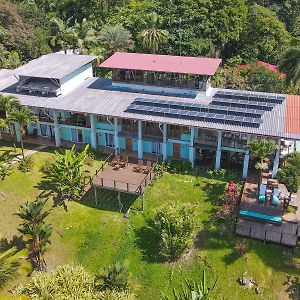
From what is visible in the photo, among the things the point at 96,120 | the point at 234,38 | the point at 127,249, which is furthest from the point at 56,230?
the point at 234,38

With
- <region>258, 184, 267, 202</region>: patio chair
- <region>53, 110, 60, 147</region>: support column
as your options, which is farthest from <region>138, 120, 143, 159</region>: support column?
<region>258, 184, 267, 202</region>: patio chair

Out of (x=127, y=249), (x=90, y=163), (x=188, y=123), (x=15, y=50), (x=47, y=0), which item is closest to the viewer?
(x=127, y=249)

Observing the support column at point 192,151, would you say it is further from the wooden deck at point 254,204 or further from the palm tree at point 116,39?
the palm tree at point 116,39

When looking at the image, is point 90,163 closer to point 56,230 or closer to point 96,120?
point 96,120

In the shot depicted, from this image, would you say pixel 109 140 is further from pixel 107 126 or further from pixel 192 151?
pixel 192 151

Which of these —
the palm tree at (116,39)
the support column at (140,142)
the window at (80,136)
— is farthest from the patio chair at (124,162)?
the palm tree at (116,39)

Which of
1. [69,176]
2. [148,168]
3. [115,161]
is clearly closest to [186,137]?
[148,168]
